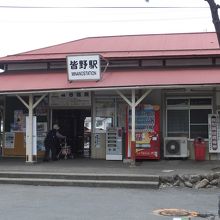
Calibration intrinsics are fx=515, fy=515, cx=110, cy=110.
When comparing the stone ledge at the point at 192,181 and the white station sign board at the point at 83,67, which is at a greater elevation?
the white station sign board at the point at 83,67

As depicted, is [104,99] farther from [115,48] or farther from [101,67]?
[115,48]

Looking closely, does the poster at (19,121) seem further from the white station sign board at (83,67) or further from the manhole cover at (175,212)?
the manhole cover at (175,212)

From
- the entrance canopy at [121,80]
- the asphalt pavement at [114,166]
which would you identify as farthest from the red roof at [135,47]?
the asphalt pavement at [114,166]

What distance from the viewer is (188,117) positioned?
68.0 ft

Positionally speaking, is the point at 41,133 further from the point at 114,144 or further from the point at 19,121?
the point at 114,144

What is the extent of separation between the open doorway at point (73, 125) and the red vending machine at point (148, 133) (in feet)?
12.5

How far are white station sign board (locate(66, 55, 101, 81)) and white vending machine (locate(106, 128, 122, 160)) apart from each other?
2.52 m

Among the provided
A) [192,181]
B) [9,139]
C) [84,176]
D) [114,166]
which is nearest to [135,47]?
[114,166]

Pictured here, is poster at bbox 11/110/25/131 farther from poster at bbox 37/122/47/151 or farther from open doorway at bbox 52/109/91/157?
open doorway at bbox 52/109/91/157

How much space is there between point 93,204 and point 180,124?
9.07 m

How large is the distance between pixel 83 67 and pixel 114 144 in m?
3.42

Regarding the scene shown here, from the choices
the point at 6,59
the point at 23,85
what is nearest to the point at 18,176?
the point at 23,85

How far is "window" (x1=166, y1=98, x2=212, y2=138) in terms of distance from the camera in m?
20.6

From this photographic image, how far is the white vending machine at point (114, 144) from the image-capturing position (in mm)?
20927
